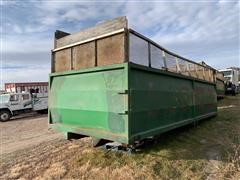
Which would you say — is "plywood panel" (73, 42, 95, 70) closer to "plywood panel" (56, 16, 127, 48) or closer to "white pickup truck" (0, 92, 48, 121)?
"plywood panel" (56, 16, 127, 48)

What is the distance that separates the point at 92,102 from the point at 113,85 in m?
0.58

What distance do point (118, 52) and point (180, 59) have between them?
269cm

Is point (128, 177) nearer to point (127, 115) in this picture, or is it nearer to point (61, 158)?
point (127, 115)

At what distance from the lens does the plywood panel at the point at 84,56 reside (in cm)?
438

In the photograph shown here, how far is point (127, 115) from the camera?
12.3 feet

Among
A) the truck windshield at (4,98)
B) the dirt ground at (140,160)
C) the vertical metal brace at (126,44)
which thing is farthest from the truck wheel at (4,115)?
the vertical metal brace at (126,44)

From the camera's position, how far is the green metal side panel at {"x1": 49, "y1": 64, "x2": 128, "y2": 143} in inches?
151

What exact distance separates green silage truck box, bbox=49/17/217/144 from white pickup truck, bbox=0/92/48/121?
12.6 metres

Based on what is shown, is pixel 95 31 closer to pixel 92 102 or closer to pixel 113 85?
pixel 113 85

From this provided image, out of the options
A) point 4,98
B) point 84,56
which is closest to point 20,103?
point 4,98

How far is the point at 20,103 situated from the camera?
16.9m

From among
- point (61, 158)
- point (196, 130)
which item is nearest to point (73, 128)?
Result: point (61, 158)

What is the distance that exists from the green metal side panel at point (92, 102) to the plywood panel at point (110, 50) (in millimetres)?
137

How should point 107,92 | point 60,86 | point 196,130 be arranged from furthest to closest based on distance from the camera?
1. point 196,130
2. point 60,86
3. point 107,92
